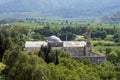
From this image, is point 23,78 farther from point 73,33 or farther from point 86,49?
point 73,33

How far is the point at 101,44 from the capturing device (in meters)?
107

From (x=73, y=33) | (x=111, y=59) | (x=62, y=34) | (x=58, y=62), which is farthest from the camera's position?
(x=73, y=33)

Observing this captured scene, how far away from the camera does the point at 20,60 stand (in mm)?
44531

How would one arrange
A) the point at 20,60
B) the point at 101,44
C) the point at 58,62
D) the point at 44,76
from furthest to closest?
the point at 101,44
the point at 58,62
the point at 20,60
the point at 44,76

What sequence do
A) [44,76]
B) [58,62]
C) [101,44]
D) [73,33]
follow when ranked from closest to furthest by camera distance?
[44,76] → [58,62] → [101,44] → [73,33]

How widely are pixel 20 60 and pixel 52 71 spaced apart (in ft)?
14.1

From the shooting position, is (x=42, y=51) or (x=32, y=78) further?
(x=42, y=51)

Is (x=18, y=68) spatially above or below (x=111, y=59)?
above

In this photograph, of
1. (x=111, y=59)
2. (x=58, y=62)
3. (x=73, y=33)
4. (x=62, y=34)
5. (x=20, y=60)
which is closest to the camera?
(x=20, y=60)

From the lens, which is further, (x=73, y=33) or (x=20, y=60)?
(x=73, y=33)

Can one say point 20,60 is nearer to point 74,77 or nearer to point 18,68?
point 18,68

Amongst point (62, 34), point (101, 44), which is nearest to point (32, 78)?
point (101, 44)

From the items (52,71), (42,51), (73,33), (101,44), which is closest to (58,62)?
(42,51)

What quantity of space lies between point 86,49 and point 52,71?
111ft
